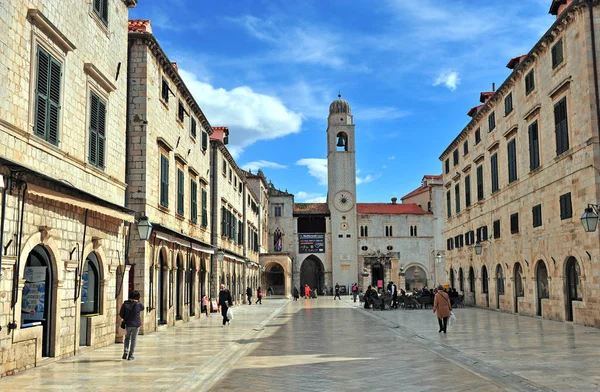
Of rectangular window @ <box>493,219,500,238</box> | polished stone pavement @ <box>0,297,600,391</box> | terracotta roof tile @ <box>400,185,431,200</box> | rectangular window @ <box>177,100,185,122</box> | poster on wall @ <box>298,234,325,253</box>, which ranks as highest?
terracotta roof tile @ <box>400,185,431,200</box>

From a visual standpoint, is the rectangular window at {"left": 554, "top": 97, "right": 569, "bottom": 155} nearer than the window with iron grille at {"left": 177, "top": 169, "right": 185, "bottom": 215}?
Yes

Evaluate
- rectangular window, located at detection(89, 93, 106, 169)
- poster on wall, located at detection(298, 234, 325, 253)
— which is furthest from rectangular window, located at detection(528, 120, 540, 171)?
poster on wall, located at detection(298, 234, 325, 253)

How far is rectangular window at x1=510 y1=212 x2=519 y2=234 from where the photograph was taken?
26856mm

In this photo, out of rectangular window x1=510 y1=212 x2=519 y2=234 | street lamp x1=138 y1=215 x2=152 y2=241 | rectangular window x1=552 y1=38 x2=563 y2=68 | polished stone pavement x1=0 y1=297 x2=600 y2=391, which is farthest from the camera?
rectangular window x1=510 y1=212 x2=519 y2=234

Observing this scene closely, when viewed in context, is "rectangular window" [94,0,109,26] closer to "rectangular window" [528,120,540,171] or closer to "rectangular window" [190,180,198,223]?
"rectangular window" [190,180,198,223]

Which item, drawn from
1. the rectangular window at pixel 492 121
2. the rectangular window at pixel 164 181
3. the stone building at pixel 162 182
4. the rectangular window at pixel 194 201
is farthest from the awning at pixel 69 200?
the rectangular window at pixel 492 121

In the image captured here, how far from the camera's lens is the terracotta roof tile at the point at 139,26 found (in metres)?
19.8

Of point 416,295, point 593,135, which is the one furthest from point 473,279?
point 593,135

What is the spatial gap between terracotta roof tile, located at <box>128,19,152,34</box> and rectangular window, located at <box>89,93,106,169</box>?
5.10 metres

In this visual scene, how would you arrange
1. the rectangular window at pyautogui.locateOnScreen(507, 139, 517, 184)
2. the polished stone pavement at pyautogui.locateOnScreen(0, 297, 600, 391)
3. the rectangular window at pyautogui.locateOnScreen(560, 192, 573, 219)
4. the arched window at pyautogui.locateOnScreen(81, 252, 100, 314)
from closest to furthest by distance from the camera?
the polished stone pavement at pyautogui.locateOnScreen(0, 297, 600, 391), the arched window at pyautogui.locateOnScreen(81, 252, 100, 314), the rectangular window at pyautogui.locateOnScreen(560, 192, 573, 219), the rectangular window at pyautogui.locateOnScreen(507, 139, 517, 184)

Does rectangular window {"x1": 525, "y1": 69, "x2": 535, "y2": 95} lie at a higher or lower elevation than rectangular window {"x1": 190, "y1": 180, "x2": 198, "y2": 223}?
higher

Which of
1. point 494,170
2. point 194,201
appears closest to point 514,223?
point 494,170

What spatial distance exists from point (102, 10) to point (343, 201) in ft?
182

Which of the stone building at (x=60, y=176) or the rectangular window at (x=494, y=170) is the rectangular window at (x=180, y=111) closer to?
the stone building at (x=60, y=176)
